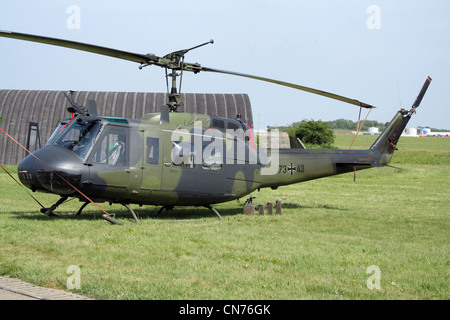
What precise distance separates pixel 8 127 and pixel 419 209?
27158 mm

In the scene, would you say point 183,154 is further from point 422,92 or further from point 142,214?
point 422,92

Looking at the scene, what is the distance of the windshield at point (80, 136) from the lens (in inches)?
422

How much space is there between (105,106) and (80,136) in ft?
81.2

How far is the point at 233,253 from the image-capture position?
27.1ft

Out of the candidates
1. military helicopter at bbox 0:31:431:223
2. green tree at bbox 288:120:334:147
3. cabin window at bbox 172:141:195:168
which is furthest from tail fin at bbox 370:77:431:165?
green tree at bbox 288:120:334:147

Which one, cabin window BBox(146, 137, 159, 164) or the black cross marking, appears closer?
cabin window BBox(146, 137, 159, 164)

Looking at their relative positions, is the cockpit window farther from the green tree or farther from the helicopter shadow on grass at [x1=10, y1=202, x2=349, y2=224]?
the green tree

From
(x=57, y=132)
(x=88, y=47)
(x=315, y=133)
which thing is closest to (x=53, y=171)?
(x=57, y=132)

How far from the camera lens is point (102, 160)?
10.8 m

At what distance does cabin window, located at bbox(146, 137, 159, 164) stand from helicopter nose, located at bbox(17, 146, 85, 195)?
1.51 m

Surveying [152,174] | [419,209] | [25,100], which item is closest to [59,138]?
[152,174]

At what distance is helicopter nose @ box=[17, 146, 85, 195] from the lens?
1030cm

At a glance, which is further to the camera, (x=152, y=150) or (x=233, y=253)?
(x=152, y=150)

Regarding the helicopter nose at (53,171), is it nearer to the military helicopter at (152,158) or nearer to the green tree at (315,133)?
the military helicopter at (152,158)
